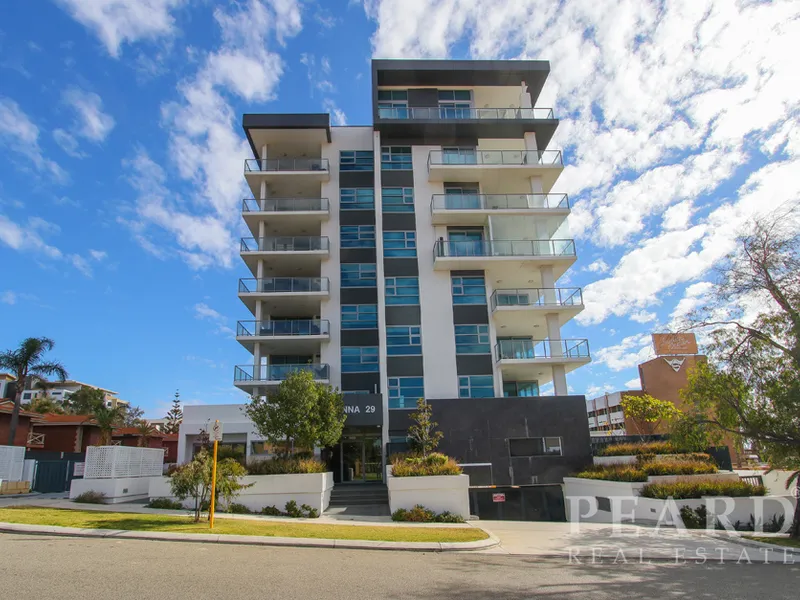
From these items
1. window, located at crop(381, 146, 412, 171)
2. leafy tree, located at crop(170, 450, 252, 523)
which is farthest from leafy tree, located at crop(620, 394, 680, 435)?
leafy tree, located at crop(170, 450, 252, 523)

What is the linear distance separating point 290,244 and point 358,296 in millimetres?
5463

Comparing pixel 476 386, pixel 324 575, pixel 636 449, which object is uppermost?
pixel 476 386

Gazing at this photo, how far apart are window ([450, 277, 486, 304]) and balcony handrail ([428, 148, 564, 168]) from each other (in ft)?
24.3

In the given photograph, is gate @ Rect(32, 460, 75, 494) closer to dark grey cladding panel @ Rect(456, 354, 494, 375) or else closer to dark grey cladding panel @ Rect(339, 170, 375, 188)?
dark grey cladding panel @ Rect(456, 354, 494, 375)

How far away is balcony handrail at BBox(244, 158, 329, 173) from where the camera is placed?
115 ft

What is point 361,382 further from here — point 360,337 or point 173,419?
point 173,419

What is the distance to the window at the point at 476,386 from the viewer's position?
30.8 meters

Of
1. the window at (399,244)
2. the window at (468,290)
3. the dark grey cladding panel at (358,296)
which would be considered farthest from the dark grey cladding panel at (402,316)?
the window at (399,244)

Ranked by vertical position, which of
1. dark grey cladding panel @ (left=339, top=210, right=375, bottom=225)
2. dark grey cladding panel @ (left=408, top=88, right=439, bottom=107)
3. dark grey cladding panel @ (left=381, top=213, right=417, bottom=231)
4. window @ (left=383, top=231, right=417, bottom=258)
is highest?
dark grey cladding panel @ (left=408, top=88, right=439, bottom=107)

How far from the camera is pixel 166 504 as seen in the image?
19.0 metres

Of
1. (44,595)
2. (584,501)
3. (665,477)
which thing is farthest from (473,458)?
(44,595)

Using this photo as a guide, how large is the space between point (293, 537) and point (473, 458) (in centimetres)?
1511

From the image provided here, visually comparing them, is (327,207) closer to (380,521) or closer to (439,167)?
(439,167)

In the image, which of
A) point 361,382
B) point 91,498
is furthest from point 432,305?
point 91,498
